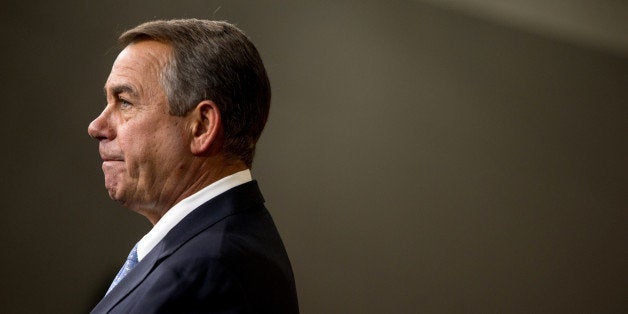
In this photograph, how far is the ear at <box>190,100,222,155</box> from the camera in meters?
0.97

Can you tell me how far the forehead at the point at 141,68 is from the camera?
99 centimetres

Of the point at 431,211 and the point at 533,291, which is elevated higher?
the point at 431,211

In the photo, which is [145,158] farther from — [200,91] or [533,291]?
[533,291]

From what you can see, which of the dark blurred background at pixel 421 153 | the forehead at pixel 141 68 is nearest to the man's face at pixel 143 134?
the forehead at pixel 141 68

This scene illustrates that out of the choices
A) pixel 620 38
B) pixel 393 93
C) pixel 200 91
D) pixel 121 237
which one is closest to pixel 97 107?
pixel 121 237

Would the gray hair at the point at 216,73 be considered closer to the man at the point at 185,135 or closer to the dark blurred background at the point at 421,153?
the man at the point at 185,135

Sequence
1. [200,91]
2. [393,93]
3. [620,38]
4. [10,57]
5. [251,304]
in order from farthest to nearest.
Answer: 1. [620,38]
2. [393,93]
3. [10,57]
4. [200,91]
5. [251,304]

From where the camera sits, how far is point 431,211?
250 cm

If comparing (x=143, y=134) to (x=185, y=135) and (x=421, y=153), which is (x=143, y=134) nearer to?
(x=185, y=135)

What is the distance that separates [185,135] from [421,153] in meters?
1.60

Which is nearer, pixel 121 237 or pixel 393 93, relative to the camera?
pixel 121 237

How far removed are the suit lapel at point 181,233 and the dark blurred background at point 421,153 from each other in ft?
4.31

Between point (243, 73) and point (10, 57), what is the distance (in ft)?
4.36

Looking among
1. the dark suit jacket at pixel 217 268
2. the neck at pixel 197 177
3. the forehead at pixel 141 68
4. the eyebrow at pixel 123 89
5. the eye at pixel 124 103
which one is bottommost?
the dark suit jacket at pixel 217 268
